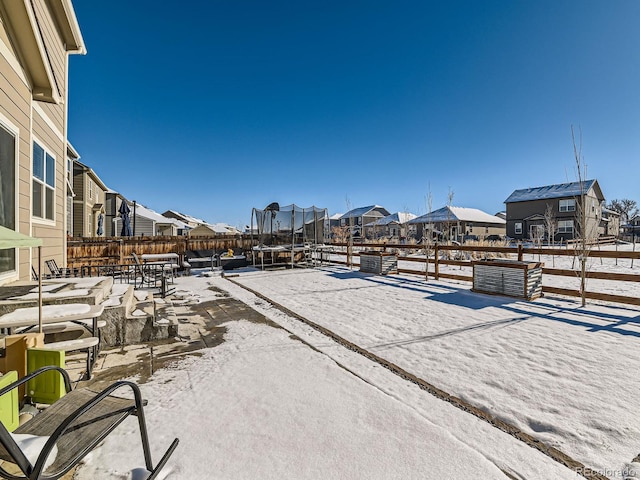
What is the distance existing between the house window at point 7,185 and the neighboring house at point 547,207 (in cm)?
3297

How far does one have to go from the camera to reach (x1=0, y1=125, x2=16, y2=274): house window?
12.9 feet

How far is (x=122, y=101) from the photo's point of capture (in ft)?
48.8

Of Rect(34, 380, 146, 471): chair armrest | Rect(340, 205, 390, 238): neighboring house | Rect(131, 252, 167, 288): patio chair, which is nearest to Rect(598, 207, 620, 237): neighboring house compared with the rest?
Rect(340, 205, 390, 238): neighboring house

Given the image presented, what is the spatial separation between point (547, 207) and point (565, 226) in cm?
246

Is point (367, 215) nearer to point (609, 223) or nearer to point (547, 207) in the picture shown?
point (547, 207)

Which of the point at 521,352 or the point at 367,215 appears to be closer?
the point at 521,352

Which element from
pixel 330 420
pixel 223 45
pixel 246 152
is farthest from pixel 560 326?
pixel 246 152

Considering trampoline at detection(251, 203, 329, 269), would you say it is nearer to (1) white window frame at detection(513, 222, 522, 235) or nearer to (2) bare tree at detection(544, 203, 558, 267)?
(2) bare tree at detection(544, 203, 558, 267)

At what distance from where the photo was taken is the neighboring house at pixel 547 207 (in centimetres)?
2870

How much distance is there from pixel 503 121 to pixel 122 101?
20705mm

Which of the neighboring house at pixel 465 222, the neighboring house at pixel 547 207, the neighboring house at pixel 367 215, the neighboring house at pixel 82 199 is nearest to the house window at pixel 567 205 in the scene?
the neighboring house at pixel 547 207

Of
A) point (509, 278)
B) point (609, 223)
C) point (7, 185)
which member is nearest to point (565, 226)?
point (609, 223)

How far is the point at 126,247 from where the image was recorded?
12.7 meters

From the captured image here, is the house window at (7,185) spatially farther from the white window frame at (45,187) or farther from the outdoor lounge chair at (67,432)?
the outdoor lounge chair at (67,432)
